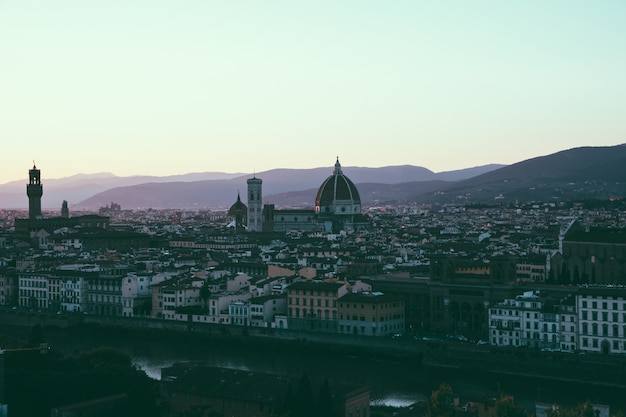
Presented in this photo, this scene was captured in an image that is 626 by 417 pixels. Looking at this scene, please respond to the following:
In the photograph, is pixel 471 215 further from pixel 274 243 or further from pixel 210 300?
pixel 210 300

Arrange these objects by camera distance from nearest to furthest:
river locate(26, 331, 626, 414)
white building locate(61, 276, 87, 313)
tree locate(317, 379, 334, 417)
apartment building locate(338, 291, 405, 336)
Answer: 1. tree locate(317, 379, 334, 417)
2. river locate(26, 331, 626, 414)
3. apartment building locate(338, 291, 405, 336)
4. white building locate(61, 276, 87, 313)

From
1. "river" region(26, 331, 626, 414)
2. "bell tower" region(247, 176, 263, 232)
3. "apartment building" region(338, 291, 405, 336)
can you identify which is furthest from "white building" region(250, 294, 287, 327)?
"bell tower" region(247, 176, 263, 232)

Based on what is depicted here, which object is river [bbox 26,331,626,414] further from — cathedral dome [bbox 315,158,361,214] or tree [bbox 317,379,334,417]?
cathedral dome [bbox 315,158,361,214]

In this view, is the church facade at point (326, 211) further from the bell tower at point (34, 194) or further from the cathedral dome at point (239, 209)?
the bell tower at point (34, 194)

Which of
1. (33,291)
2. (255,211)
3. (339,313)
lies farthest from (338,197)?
(339,313)

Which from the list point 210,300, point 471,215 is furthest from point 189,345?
point 471,215

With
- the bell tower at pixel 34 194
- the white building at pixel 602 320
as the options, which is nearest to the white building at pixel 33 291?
the white building at pixel 602 320
